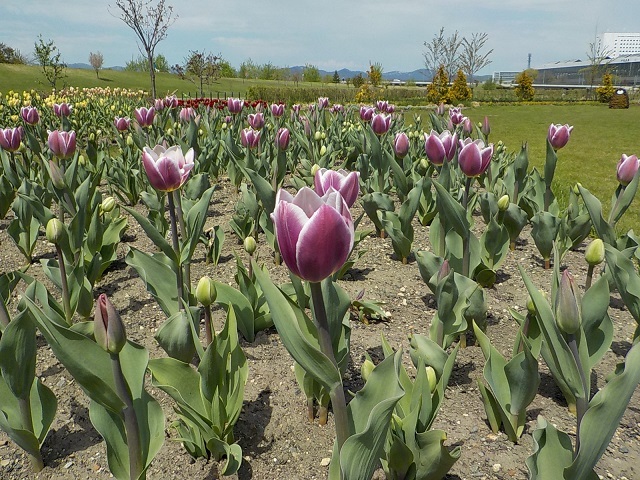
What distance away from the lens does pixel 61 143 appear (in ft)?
11.3

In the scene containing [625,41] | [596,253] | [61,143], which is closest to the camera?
[596,253]

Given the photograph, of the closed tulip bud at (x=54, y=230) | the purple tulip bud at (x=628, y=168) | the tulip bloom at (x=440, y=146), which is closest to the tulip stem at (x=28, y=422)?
the closed tulip bud at (x=54, y=230)

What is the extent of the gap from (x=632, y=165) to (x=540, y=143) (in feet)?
31.8

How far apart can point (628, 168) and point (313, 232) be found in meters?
2.58

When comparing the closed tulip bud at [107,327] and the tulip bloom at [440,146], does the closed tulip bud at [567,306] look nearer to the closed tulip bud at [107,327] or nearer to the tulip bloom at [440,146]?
the closed tulip bud at [107,327]

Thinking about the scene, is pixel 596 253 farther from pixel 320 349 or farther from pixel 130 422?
pixel 130 422

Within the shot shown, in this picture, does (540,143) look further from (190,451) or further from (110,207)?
(190,451)

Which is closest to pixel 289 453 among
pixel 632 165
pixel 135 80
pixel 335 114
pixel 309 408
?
pixel 309 408

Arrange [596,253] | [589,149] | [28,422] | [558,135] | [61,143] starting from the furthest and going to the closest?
[589,149], [558,135], [61,143], [596,253], [28,422]

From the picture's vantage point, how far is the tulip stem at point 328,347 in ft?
3.79

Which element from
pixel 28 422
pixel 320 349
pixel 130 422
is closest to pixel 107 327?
pixel 130 422

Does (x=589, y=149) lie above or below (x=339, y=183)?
below

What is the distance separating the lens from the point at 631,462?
1.75 metres

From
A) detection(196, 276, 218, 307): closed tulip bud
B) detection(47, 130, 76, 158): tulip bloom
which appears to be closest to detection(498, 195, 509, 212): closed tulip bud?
detection(196, 276, 218, 307): closed tulip bud
